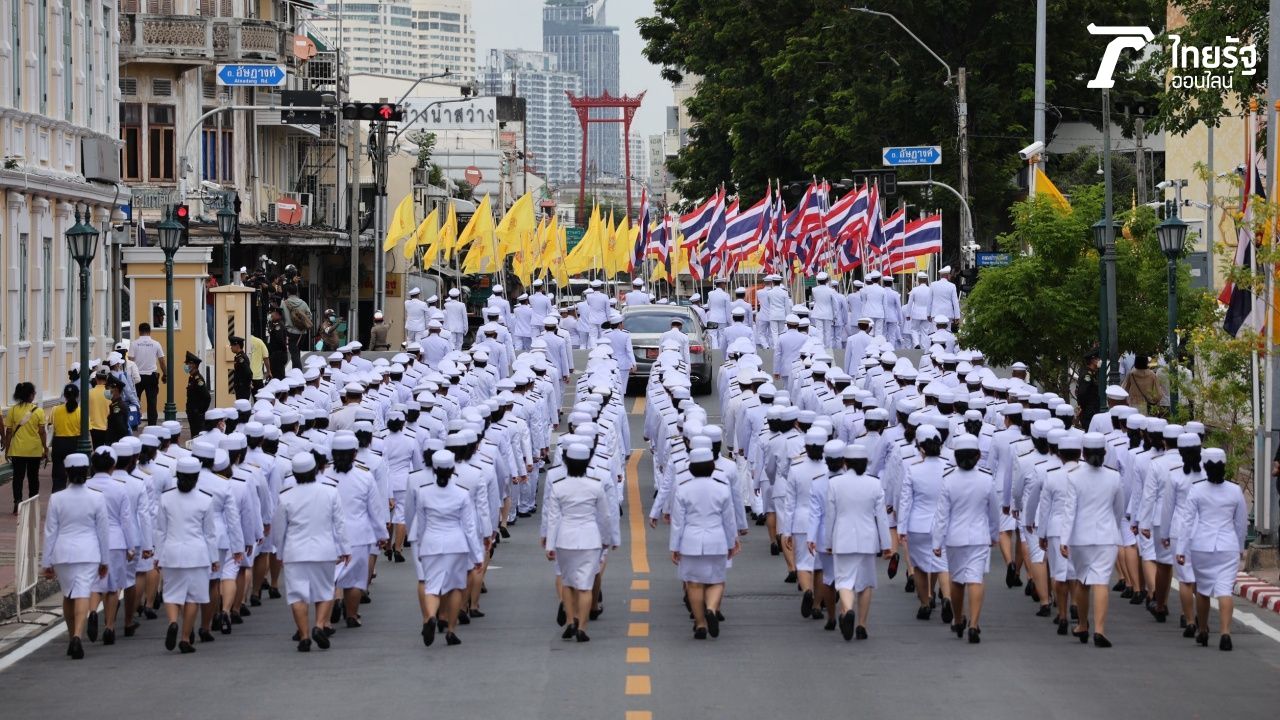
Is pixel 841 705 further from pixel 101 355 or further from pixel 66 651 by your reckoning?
pixel 101 355

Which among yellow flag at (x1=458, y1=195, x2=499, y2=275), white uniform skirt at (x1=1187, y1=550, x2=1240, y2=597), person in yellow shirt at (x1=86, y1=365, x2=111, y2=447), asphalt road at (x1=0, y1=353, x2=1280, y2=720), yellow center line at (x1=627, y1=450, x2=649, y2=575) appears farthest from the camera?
yellow flag at (x1=458, y1=195, x2=499, y2=275)

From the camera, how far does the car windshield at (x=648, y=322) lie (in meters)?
36.0

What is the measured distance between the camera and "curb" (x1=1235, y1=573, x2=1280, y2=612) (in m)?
17.3

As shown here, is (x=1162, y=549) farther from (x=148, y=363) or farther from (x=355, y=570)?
(x=148, y=363)

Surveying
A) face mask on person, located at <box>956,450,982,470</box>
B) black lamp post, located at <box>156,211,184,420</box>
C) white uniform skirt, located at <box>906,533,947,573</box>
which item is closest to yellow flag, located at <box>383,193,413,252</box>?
black lamp post, located at <box>156,211,184,420</box>

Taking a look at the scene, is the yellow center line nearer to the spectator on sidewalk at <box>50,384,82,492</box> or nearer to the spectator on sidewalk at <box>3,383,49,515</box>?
the spectator on sidewalk at <box>50,384,82,492</box>

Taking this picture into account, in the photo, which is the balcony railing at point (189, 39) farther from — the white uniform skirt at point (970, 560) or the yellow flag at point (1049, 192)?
the white uniform skirt at point (970, 560)

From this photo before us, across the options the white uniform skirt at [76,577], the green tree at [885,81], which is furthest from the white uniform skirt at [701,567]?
the green tree at [885,81]

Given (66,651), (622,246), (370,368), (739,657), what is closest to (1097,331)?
(370,368)

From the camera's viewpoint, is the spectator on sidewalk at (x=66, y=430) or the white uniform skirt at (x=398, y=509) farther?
the spectator on sidewalk at (x=66, y=430)

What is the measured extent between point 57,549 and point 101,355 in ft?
74.3

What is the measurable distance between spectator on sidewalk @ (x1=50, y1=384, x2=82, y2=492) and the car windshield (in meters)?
14.5

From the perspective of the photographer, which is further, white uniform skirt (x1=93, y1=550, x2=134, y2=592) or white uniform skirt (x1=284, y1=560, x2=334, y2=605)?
white uniform skirt (x1=93, y1=550, x2=134, y2=592)

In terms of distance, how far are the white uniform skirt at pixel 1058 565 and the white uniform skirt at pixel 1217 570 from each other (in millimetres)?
994
